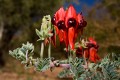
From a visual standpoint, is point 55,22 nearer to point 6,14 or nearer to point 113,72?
point 113,72

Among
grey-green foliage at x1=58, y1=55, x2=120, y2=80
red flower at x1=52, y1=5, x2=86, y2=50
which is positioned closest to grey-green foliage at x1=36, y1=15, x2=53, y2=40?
red flower at x1=52, y1=5, x2=86, y2=50

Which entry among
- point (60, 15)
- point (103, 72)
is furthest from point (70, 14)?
point (103, 72)

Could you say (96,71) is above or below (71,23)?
below

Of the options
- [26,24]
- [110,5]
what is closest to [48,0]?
[26,24]

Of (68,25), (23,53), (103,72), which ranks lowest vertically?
(103,72)

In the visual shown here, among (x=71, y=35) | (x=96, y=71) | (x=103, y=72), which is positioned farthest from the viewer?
(x=71, y=35)

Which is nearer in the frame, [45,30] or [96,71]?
[96,71]

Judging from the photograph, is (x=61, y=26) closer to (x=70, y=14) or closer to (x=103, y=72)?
(x=70, y=14)

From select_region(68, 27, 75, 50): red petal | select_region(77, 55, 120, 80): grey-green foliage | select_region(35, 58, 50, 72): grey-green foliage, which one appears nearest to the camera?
select_region(77, 55, 120, 80): grey-green foliage

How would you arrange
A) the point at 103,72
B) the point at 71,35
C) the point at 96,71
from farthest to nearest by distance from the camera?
the point at 71,35 → the point at 96,71 → the point at 103,72

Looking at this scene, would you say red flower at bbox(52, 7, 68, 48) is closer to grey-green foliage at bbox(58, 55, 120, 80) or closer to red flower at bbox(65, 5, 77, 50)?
red flower at bbox(65, 5, 77, 50)

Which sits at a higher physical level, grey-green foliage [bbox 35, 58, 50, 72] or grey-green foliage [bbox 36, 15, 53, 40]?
grey-green foliage [bbox 36, 15, 53, 40]

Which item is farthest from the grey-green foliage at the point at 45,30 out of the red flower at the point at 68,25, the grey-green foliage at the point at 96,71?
→ the grey-green foliage at the point at 96,71

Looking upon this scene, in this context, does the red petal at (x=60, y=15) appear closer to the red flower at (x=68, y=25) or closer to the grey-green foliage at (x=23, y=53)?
the red flower at (x=68, y=25)
